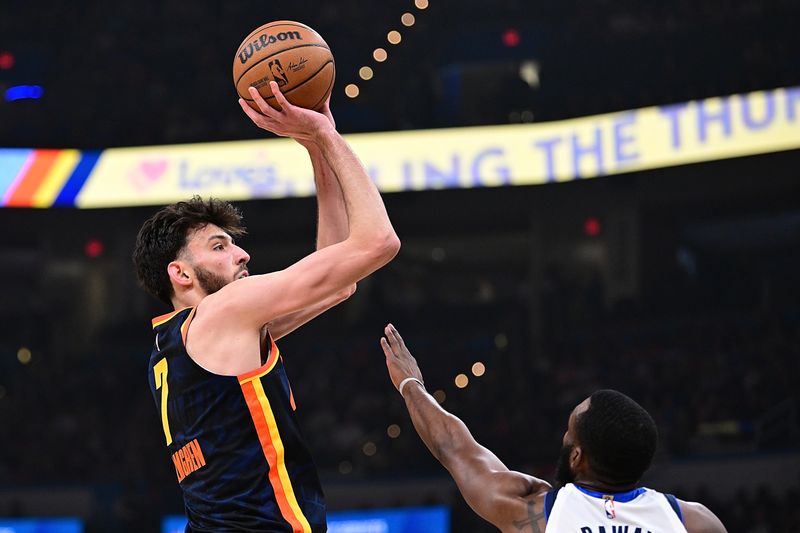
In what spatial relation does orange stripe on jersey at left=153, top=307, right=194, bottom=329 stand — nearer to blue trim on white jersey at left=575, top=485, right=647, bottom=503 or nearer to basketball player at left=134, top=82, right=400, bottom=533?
basketball player at left=134, top=82, right=400, bottom=533

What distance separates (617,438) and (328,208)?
1258 mm

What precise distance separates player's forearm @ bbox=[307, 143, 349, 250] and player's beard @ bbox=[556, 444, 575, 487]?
1.04 m

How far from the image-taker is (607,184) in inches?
641

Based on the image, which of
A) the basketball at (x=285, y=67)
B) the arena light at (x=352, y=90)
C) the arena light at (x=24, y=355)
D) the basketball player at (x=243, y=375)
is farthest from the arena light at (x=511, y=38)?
the basketball player at (x=243, y=375)

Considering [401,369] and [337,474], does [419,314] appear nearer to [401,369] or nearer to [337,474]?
[337,474]

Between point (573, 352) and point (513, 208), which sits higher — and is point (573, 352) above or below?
below

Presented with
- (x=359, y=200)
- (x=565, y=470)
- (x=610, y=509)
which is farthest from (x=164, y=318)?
(x=610, y=509)

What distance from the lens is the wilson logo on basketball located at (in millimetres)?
3469

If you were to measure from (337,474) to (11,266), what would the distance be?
887cm

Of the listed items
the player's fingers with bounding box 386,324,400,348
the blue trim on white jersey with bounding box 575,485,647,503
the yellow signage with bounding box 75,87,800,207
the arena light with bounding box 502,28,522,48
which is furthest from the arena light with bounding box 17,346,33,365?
the blue trim on white jersey with bounding box 575,485,647,503

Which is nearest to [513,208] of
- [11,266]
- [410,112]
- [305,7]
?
[410,112]

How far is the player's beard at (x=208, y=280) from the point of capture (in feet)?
10.2

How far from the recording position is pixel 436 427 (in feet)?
11.8

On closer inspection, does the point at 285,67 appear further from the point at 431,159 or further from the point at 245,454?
the point at 431,159
